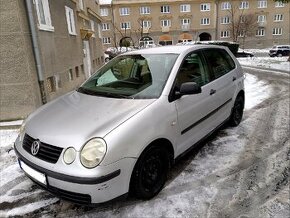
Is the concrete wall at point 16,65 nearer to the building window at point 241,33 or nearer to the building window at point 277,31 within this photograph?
the building window at point 241,33

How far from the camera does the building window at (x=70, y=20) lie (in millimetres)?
10141

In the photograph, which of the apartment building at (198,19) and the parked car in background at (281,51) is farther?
the apartment building at (198,19)

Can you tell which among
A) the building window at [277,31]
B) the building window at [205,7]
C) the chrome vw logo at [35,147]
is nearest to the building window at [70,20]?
the chrome vw logo at [35,147]

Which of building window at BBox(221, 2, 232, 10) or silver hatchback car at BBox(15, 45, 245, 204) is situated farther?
building window at BBox(221, 2, 232, 10)

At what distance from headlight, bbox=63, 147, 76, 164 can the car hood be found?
5cm

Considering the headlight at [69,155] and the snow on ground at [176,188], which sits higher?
the headlight at [69,155]

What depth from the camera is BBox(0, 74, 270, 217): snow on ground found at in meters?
2.91

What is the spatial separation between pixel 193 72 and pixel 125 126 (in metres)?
1.61

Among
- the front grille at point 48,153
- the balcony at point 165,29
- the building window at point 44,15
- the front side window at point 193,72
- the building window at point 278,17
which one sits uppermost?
the building window at point 278,17

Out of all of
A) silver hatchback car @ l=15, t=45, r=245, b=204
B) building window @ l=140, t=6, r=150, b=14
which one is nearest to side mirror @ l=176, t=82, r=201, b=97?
silver hatchback car @ l=15, t=45, r=245, b=204

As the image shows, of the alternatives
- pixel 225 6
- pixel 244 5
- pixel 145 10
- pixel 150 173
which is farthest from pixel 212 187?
pixel 244 5

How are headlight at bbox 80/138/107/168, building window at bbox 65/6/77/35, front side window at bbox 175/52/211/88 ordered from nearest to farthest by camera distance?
headlight at bbox 80/138/107/168, front side window at bbox 175/52/211/88, building window at bbox 65/6/77/35

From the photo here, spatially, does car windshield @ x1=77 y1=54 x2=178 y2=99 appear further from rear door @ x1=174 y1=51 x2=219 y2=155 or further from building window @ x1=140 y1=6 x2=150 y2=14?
building window @ x1=140 y1=6 x2=150 y2=14

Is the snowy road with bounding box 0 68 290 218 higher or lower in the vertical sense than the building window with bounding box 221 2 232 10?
lower
